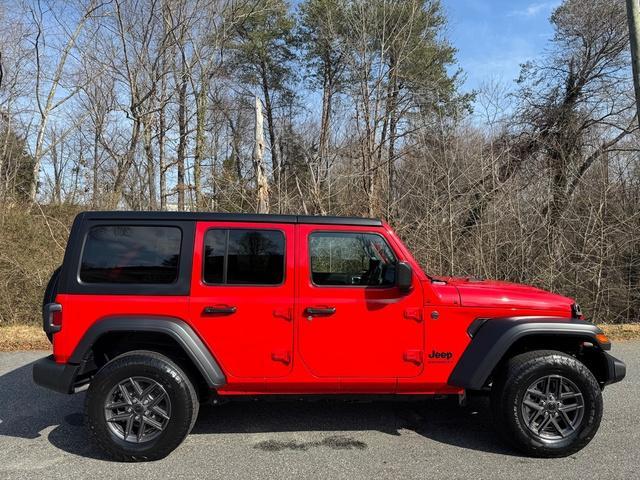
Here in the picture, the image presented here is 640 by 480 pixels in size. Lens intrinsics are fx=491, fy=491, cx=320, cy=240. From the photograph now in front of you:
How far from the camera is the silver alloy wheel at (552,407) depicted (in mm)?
3807

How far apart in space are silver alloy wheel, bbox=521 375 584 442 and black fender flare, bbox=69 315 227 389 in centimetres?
244

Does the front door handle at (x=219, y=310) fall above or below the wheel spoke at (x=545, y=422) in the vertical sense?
above

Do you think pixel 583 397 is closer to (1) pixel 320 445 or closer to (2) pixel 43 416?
(1) pixel 320 445

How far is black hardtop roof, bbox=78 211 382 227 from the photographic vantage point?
3979 millimetres

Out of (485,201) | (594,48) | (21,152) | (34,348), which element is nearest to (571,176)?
(485,201)

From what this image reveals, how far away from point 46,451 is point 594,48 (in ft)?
54.6

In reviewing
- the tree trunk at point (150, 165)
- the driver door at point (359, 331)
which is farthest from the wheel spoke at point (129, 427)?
the tree trunk at point (150, 165)

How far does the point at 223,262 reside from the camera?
3930 millimetres

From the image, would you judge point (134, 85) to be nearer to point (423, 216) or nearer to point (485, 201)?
point (423, 216)

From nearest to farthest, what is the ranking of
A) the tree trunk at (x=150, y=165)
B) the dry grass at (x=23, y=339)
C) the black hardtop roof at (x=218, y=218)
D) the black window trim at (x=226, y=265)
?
the black window trim at (x=226, y=265)
the black hardtop roof at (x=218, y=218)
the dry grass at (x=23, y=339)
the tree trunk at (x=150, y=165)

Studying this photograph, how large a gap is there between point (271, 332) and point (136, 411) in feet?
3.84

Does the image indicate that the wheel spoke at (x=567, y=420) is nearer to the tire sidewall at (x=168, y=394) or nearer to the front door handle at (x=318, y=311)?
the front door handle at (x=318, y=311)

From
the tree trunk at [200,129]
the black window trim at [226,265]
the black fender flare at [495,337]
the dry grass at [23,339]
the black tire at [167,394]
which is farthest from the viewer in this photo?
the tree trunk at [200,129]

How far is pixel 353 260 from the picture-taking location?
13.8ft
